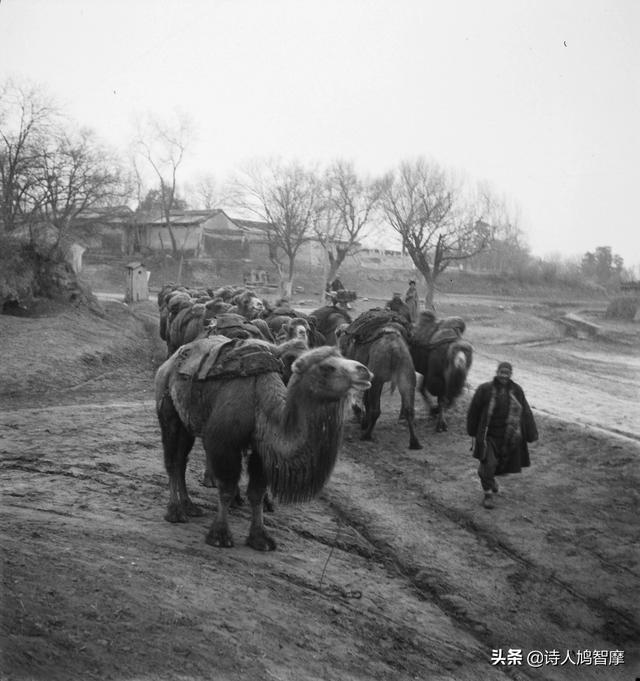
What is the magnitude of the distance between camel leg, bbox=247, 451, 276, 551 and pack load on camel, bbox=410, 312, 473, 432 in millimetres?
5749

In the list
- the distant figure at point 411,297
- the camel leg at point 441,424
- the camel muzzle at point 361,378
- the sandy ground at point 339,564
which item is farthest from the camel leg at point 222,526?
the distant figure at point 411,297

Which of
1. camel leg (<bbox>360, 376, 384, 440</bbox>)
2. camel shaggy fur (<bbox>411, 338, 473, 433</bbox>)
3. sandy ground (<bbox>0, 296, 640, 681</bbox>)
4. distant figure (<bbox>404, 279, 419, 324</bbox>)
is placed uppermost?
distant figure (<bbox>404, 279, 419, 324</bbox>)

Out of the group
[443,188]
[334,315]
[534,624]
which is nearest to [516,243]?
[443,188]

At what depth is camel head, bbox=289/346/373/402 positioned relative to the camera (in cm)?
521

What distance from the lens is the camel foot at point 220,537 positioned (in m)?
6.12

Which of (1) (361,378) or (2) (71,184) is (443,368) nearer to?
(1) (361,378)

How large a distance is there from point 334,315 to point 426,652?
31.2 ft

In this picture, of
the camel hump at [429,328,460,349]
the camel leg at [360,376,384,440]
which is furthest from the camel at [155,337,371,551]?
the camel hump at [429,328,460,349]

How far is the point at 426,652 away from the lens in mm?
5289

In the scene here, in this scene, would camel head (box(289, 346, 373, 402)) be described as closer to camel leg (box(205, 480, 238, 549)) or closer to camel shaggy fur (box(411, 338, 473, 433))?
camel leg (box(205, 480, 238, 549))

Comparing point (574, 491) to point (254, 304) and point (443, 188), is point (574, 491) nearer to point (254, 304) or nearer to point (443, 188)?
point (254, 304)

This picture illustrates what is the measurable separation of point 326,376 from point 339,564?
2204 millimetres

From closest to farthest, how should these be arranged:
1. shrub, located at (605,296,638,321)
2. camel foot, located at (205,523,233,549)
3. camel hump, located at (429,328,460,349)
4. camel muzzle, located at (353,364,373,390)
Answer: camel muzzle, located at (353,364,373,390)
camel foot, located at (205,523,233,549)
camel hump, located at (429,328,460,349)
shrub, located at (605,296,638,321)

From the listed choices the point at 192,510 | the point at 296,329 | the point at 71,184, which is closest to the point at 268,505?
the point at 192,510
